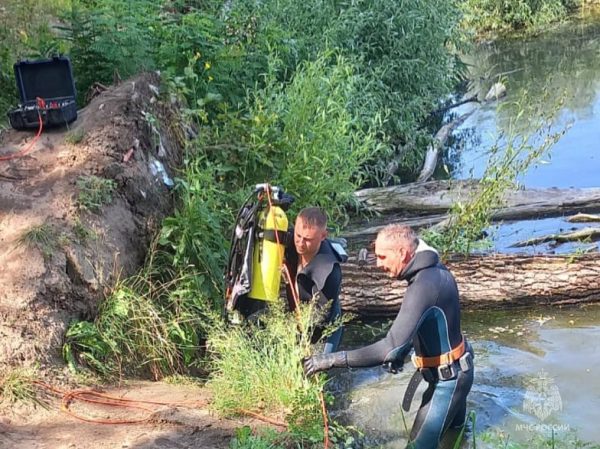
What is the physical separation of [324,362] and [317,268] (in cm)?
89

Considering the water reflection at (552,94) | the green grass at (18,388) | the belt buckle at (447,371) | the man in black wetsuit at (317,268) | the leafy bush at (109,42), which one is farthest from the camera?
the water reflection at (552,94)

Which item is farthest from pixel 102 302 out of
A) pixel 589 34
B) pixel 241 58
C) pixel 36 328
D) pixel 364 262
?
pixel 589 34

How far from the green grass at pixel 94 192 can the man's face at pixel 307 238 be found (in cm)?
165

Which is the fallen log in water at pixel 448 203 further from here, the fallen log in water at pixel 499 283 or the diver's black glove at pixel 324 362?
the diver's black glove at pixel 324 362

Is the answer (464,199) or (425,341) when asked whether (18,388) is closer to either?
(425,341)

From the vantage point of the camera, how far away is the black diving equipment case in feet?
20.9

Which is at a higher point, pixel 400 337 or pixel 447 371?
pixel 400 337

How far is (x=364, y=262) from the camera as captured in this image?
6777mm

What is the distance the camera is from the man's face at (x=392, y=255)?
444 centimetres

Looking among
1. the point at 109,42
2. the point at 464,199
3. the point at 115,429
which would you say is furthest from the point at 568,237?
the point at 115,429

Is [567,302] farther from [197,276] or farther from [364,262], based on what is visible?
[197,276]

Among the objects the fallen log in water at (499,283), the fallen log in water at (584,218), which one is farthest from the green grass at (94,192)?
the fallen log in water at (584,218)

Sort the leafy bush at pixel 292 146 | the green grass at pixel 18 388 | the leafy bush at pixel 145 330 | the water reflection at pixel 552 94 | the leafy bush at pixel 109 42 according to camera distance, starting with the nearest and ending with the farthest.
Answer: the green grass at pixel 18 388
the leafy bush at pixel 145 330
the leafy bush at pixel 292 146
the leafy bush at pixel 109 42
the water reflection at pixel 552 94

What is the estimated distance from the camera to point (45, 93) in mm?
6664
